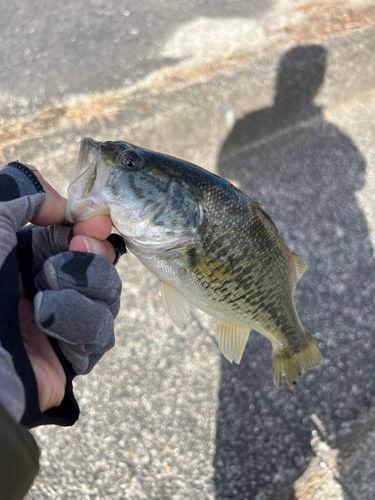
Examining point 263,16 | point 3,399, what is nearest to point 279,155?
point 263,16

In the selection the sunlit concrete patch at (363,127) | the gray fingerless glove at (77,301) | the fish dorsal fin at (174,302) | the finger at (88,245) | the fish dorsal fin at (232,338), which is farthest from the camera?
the sunlit concrete patch at (363,127)

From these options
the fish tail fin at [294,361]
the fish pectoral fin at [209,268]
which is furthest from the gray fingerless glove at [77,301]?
the fish tail fin at [294,361]

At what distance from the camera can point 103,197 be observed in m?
1.40

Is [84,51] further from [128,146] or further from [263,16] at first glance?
[128,146]

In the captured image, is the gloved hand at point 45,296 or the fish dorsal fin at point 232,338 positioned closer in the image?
the gloved hand at point 45,296

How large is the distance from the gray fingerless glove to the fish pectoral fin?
1.17 feet

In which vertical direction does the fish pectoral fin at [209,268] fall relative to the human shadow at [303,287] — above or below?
above

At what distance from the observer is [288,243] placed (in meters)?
2.80

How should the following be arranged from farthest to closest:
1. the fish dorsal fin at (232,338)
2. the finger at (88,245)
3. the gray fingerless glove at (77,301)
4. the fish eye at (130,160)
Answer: the fish dorsal fin at (232,338) → the fish eye at (130,160) → the finger at (88,245) → the gray fingerless glove at (77,301)

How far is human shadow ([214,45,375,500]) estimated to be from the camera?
1994mm

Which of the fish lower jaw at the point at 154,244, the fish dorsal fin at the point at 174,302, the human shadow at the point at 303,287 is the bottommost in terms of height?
the human shadow at the point at 303,287

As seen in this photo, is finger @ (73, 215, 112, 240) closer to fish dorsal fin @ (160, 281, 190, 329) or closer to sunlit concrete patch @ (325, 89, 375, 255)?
fish dorsal fin @ (160, 281, 190, 329)

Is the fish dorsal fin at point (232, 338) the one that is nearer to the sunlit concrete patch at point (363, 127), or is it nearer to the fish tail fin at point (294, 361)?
the fish tail fin at point (294, 361)

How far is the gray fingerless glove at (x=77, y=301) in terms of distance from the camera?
1191 millimetres
